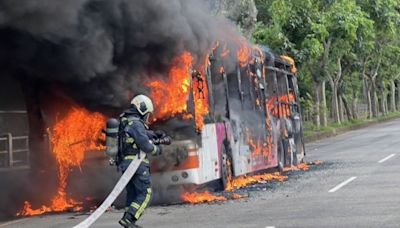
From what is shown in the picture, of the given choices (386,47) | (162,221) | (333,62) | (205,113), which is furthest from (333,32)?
(162,221)

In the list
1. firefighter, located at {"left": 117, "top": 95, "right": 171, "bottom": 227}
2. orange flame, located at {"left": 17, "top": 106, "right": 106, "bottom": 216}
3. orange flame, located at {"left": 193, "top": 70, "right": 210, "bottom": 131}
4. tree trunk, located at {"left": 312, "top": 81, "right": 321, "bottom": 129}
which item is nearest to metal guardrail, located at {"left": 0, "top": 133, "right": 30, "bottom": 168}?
orange flame, located at {"left": 17, "top": 106, "right": 106, "bottom": 216}

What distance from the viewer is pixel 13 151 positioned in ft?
43.8

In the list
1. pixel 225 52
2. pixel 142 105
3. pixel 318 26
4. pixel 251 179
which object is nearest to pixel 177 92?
pixel 225 52

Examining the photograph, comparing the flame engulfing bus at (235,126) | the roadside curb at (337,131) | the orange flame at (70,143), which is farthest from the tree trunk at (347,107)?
the orange flame at (70,143)

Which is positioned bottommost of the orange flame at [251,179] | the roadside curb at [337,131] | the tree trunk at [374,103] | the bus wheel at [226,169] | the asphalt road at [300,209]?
the asphalt road at [300,209]

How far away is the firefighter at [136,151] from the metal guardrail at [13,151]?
503 cm

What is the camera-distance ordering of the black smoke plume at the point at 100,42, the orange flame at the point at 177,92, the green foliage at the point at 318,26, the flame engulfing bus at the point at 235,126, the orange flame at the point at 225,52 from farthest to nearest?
the green foliage at the point at 318,26 < the orange flame at the point at 225,52 < the orange flame at the point at 177,92 < the flame engulfing bus at the point at 235,126 < the black smoke plume at the point at 100,42

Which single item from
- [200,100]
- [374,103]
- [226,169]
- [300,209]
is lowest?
[300,209]

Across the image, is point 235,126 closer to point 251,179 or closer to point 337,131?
point 251,179

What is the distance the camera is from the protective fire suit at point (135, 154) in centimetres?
828

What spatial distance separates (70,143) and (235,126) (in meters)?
3.32

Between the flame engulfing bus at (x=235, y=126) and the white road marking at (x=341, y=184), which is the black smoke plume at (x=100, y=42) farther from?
the white road marking at (x=341, y=184)

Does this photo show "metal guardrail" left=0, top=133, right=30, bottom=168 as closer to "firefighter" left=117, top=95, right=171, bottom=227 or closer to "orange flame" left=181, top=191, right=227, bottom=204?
"orange flame" left=181, top=191, right=227, bottom=204

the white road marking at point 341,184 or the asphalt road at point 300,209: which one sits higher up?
the white road marking at point 341,184
